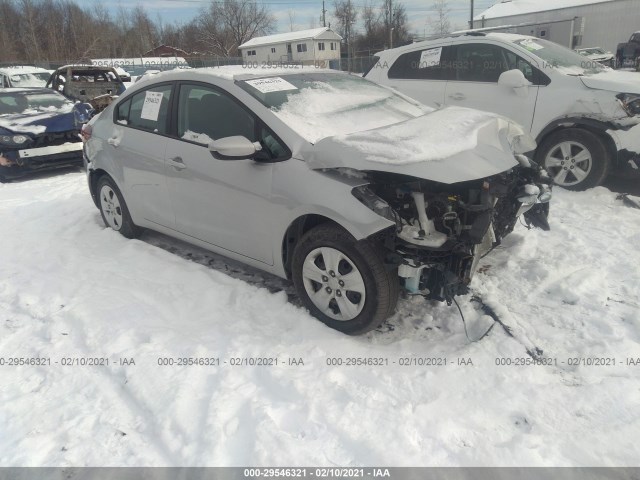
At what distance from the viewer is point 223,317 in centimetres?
334

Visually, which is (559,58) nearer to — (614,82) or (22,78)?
(614,82)

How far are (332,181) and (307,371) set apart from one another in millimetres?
1190

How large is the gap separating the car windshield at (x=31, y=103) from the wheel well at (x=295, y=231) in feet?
24.9

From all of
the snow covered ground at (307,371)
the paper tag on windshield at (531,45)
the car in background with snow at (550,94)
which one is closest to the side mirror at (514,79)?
the car in background with snow at (550,94)

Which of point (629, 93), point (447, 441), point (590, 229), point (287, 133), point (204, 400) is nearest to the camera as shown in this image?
point (447, 441)

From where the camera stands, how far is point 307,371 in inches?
109

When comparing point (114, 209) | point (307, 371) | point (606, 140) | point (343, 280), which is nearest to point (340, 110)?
point (343, 280)

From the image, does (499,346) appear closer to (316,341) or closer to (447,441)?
(447,441)

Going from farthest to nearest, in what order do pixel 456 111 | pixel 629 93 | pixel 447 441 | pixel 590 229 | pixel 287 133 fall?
pixel 629 93 → pixel 590 229 → pixel 456 111 → pixel 287 133 → pixel 447 441

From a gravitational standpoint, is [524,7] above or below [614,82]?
above

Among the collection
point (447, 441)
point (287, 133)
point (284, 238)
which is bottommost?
point (447, 441)

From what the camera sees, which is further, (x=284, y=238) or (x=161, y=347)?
(x=284, y=238)

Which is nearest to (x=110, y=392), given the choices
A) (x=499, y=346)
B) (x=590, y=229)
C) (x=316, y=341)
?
(x=316, y=341)

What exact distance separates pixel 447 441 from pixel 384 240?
3.89ft
